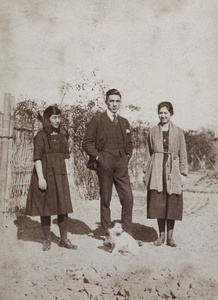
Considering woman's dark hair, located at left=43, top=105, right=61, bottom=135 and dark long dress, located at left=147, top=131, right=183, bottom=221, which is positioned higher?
woman's dark hair, located at left=43, top=105, right=61, bottom=135

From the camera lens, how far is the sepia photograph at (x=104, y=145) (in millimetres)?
3385

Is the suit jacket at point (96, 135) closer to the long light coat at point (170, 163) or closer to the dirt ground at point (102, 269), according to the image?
the long light coat at point (170, 163)

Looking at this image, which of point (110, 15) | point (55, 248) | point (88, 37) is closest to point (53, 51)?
point (88, 37)

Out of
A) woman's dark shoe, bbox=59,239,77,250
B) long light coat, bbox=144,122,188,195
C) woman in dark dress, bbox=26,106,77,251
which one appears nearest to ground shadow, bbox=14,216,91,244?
woman's dark shoe, bbox=59,239,77,250

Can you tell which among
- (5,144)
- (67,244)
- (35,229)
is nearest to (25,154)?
(5,144)

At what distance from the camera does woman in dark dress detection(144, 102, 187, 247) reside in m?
3.91

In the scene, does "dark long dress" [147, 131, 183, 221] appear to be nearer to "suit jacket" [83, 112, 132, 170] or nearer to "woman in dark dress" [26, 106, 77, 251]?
"suit jacket" [83, 112, 132, 170]

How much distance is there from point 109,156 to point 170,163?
80cm

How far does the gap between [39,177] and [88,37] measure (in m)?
2.24

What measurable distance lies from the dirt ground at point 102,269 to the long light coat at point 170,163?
801 mm

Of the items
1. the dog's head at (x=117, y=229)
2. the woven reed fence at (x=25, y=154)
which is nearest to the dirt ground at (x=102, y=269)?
the dog's head at (x=117, y=229)

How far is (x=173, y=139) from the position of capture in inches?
156

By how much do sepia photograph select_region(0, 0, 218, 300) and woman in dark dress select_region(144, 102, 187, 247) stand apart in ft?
0.04

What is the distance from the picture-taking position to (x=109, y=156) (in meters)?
3.93
